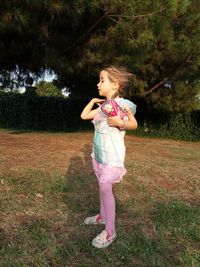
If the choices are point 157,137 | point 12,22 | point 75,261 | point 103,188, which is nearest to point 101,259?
point 75,261

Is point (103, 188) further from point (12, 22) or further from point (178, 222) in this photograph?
point (12, 22)

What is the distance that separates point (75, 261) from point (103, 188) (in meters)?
0.58

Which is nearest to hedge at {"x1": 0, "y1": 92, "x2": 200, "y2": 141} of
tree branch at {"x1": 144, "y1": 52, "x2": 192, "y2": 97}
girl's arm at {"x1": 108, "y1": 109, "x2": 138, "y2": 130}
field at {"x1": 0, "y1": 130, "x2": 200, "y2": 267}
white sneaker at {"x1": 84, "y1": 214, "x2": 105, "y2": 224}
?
tree branch at {"x1": 144, "y1": 52, "x2": 192, "y2": 97}

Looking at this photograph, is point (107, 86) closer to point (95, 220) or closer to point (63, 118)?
point (95, 220)

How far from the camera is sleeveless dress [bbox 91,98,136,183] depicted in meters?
3.35

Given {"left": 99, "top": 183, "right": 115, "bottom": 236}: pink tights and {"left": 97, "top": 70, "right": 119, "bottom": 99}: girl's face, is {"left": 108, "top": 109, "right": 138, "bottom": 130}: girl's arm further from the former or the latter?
{"left": 99, "top": 183, "right": 115, "bottom": 236}: pink tights

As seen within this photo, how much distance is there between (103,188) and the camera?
333cm

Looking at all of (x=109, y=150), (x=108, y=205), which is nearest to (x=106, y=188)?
(x=108, y=205)

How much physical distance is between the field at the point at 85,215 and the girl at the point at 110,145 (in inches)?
7.4

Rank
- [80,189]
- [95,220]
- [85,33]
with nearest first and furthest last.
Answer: [95,220] → [80,189] → [85,33]

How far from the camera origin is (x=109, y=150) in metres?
3.38

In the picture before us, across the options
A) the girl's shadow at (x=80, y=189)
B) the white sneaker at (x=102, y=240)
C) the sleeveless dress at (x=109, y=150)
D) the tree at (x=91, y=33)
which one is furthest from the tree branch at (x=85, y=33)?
the white sneaker at (x=102, y=240)

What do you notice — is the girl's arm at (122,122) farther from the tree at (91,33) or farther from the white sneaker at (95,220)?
the tree at (91,33)

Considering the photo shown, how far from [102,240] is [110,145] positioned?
0.71 metres
